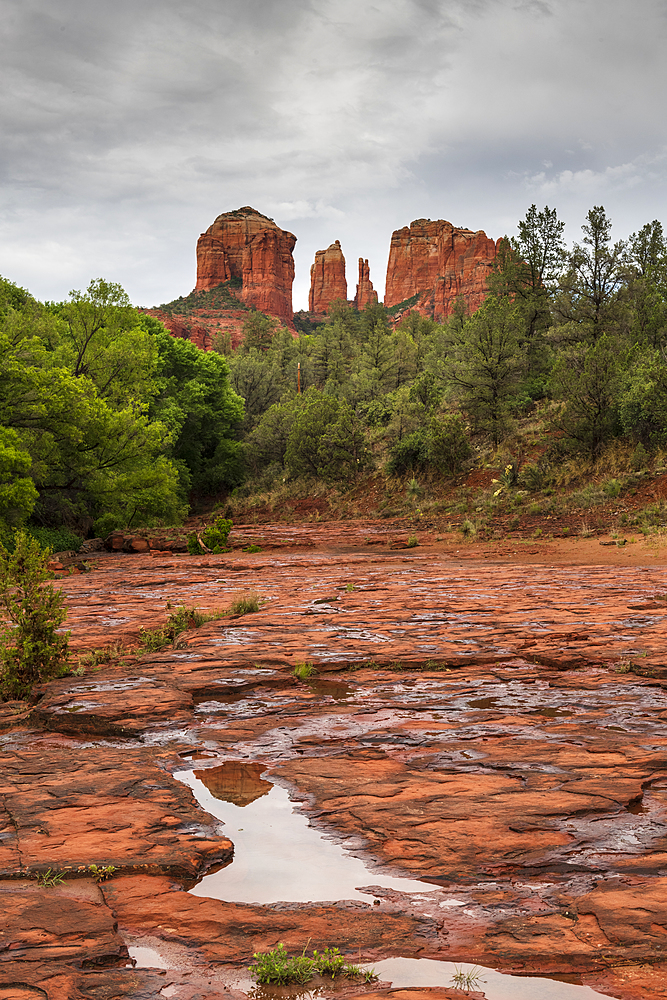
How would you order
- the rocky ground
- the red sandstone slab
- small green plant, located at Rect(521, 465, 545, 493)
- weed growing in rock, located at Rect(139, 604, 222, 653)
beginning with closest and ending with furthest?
1. the rocky ground
2. the red sandstone slab
3. weed growing in rock, located at Rect(139, 604, 222, 653)
4. small green plant, located at Rect(521, 465, 545, 493)

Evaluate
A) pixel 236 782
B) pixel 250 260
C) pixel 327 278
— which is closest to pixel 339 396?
pixel 236 782

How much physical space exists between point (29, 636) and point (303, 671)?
3024mm

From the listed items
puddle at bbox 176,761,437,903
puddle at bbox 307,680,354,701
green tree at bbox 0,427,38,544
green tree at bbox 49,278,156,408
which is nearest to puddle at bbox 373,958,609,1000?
puddle at bbox 176,761,437,903

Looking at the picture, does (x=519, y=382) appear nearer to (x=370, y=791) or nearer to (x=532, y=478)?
(x=532, y=478)

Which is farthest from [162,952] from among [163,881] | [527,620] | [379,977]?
[527,620]

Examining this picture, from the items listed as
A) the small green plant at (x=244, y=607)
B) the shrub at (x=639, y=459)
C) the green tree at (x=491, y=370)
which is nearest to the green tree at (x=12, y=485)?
the small green plant at (x=244, y=607)

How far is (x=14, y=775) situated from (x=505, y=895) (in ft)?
11.3

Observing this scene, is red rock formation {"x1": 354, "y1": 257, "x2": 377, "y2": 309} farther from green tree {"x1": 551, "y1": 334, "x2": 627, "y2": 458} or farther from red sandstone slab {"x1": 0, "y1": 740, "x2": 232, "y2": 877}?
red sandstone slab {"x1": 0, "y1": 740, "x2": 232, "y2": 877}

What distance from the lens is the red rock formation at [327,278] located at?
514ft

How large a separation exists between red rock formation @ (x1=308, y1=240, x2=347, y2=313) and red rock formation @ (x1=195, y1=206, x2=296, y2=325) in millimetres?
15210

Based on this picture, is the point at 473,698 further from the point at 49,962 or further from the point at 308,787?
the point at 49,962

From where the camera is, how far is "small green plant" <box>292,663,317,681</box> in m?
7.48

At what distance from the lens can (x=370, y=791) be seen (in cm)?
451

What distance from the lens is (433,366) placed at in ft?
136
